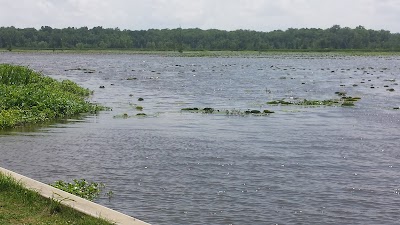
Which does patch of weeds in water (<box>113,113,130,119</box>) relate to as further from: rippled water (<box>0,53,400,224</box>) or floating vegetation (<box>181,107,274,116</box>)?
floating vegetation (<box>181,107,274,116</box>)

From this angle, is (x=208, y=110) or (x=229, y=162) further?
(x=208, y=110)

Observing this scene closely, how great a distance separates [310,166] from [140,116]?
564 inches

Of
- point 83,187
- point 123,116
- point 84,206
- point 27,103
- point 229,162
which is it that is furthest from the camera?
point 123,116

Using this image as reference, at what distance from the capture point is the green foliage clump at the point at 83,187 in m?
13.7

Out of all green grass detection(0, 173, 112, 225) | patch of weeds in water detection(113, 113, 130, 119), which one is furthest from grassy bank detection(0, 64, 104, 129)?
green grass detection(0, 173, 112, 225)

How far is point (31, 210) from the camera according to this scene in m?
9.63

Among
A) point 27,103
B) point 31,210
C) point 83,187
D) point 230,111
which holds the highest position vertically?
point 31,210

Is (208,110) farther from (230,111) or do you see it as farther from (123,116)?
(123,116)

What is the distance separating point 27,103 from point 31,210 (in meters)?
19.1

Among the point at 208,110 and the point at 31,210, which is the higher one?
the point at 31,210

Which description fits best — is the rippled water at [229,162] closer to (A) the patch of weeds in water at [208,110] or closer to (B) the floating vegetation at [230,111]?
(B) the floating vegetation at [230,111]

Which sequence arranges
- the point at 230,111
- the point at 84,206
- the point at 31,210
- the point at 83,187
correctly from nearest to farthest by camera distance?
the point at 31,210 < the point at 84,206 < the point at 83,187 < the point at 230,111

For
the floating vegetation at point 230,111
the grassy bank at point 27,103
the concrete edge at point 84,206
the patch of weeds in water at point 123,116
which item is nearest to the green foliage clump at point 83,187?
the concrete edge at point 84,206

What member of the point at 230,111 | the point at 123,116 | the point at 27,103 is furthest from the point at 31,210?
the point at 230,111
